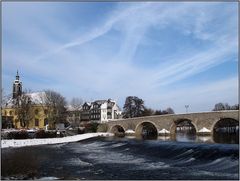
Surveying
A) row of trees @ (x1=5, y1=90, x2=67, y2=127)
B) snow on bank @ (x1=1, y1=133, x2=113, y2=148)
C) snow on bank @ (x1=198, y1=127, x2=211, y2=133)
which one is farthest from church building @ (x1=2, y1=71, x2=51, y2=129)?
snow on bank @ (x1=198, y1=127, x2=211, y2=133)

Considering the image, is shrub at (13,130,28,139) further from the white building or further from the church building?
the white building

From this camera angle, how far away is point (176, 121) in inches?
2061

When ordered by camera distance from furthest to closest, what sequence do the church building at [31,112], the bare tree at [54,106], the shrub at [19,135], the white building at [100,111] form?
the white building at [100,111] < the church building at [31,112] < the bare tree at [54,106] < the shrub at [19,135]

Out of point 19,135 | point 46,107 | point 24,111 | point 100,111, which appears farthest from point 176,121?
point 100,111

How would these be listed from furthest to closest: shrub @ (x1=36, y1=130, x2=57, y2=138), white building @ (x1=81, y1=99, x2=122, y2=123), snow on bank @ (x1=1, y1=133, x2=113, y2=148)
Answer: white building @ (x1=81, y1=99, x2=122, y2=123), shrub @ (x1=36, y1=130, x2=57, y2=138), snow on bank @ (x1=1, y1=133, x2=113, y2=148)

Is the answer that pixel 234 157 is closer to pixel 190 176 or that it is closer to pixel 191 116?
pixel 190 176

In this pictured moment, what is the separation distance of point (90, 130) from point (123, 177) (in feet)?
153

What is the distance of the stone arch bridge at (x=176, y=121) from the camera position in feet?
150

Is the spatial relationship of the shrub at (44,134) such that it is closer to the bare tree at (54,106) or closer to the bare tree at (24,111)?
the bare tree at (24,111)

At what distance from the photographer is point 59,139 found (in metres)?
38.6

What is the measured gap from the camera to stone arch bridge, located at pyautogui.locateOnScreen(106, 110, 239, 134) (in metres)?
45.7

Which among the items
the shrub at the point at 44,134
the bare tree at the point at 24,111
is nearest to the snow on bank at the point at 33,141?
the shrub at the point at 44,134

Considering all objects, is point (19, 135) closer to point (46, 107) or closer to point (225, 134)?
point (46, 107)

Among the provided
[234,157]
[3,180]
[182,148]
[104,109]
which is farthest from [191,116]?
[104,109]
